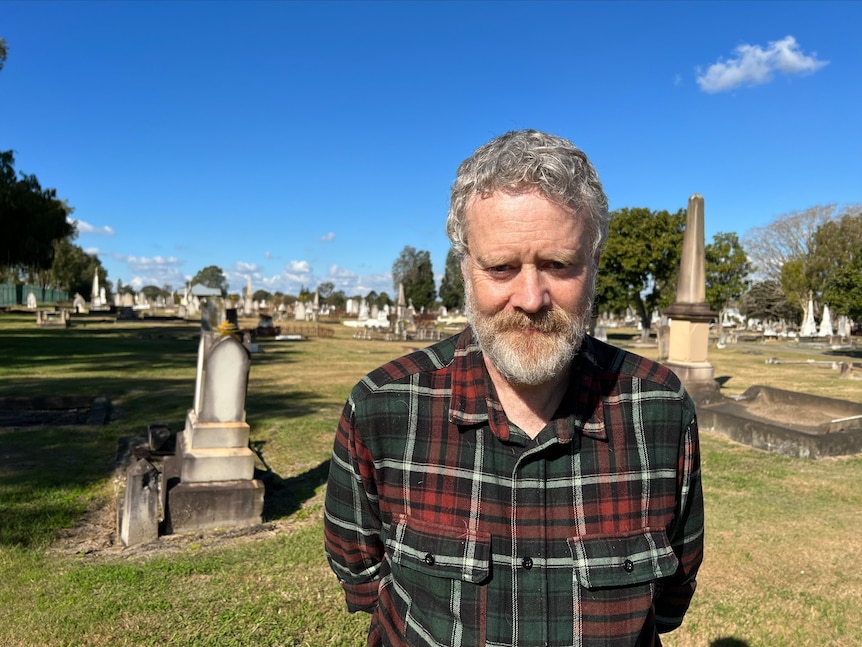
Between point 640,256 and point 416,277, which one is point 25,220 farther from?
point 416,277

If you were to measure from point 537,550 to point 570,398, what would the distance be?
0.39 m

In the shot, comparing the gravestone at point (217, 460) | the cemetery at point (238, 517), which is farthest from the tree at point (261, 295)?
the gravestone at point (217, 460)

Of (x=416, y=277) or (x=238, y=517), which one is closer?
(x=238, y=517)

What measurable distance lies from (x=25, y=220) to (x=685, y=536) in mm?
28195

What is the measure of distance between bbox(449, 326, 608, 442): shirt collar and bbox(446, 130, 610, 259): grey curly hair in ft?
1.08

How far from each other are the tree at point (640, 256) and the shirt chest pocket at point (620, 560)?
34408mm

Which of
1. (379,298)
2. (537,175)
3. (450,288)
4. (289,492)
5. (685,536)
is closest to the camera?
(537,175)

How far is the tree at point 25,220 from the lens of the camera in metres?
22.8

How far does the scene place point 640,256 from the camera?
115 feet

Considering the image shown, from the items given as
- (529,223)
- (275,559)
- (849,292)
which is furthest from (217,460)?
(849,292)

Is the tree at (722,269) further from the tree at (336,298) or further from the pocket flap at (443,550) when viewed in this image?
the tree at (336,298)

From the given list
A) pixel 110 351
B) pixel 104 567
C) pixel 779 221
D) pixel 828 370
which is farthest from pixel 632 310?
pixel 104 567

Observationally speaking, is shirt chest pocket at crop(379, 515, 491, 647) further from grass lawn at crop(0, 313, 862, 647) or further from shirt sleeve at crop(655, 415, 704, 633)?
grass lawn at crop(0, 313, 862, 647)

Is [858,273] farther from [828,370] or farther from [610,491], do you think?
[610,491]
